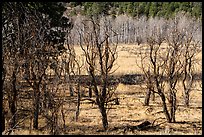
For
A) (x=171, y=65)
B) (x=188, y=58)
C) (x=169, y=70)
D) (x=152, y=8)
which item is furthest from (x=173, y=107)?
(x=152, y=8)

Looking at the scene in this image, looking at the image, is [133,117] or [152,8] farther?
[152,8]

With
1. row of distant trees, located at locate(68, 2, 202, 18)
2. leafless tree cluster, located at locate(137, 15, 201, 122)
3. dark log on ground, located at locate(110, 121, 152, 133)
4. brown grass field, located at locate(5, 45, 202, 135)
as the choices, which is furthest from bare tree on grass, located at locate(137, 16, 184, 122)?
row of distant trees, located at locate(68, 2, 202, 18)

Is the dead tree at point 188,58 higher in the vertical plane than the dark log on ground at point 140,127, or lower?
higher

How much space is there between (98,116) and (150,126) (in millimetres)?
3100

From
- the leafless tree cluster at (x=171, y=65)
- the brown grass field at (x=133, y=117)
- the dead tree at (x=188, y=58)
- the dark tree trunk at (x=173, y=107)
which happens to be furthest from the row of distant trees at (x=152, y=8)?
the dark tree trunk at (x=173, y=107)

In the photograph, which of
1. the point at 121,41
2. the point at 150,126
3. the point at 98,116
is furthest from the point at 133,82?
the point at 121,41

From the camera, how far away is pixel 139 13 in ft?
274

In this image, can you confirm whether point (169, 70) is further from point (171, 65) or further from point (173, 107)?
point (173, 107)

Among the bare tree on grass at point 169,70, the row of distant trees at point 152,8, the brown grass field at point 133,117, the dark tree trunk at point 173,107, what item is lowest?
the brown grass field at point 133,117

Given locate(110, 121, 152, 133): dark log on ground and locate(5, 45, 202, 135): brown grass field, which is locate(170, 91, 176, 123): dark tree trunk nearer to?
locate(5, 45, 202, 135): brown grass field

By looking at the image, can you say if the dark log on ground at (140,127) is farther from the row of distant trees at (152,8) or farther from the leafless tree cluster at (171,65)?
the row of distant trees at (152,8)

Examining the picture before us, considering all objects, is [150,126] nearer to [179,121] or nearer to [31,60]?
[179,121]

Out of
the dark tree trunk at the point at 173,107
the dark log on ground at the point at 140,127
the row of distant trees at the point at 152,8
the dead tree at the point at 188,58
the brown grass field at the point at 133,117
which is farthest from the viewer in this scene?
the row of distant trees at the point at 152,8

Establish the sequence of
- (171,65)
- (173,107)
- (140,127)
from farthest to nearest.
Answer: (171,65) → (173,107) → (140,127)
